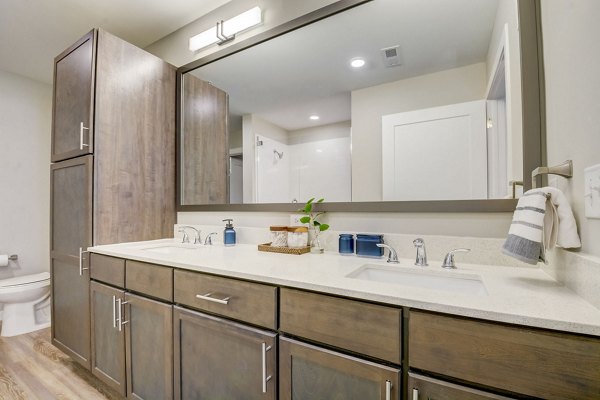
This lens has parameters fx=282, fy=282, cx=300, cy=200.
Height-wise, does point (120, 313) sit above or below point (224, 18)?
below

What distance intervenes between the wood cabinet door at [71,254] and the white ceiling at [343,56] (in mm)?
1025

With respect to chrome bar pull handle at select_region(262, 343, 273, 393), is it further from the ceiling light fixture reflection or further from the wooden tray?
the ceiling light fixture reflection

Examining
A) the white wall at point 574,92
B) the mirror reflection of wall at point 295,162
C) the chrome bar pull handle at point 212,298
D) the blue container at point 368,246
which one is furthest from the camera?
the mirror reflection of wall at point 295,162

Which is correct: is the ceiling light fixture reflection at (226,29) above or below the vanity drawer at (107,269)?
above

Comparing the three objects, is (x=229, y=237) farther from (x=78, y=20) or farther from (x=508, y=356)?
(x=78, y=20)

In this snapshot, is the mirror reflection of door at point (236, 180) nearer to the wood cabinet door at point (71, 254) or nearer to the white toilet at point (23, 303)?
the wood cabinet door at point (71, 254)

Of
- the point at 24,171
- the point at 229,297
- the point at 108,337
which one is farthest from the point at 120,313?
the point at 24,171

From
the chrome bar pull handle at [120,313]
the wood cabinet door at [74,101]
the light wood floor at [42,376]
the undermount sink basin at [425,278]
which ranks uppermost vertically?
the wood cabinet door at [74,101]

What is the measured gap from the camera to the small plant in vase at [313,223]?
1.42 meters

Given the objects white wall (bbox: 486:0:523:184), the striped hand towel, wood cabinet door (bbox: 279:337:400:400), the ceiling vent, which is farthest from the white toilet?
white wall (bbox: 486:0:523:184)

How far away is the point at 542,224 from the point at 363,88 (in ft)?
3.22

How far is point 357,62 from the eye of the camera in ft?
4.72

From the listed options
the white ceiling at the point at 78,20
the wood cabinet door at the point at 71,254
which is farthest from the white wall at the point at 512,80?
the wood cabinet door at the point at 71,254

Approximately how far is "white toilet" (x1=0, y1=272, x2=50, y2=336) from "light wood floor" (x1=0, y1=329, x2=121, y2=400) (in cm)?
17
